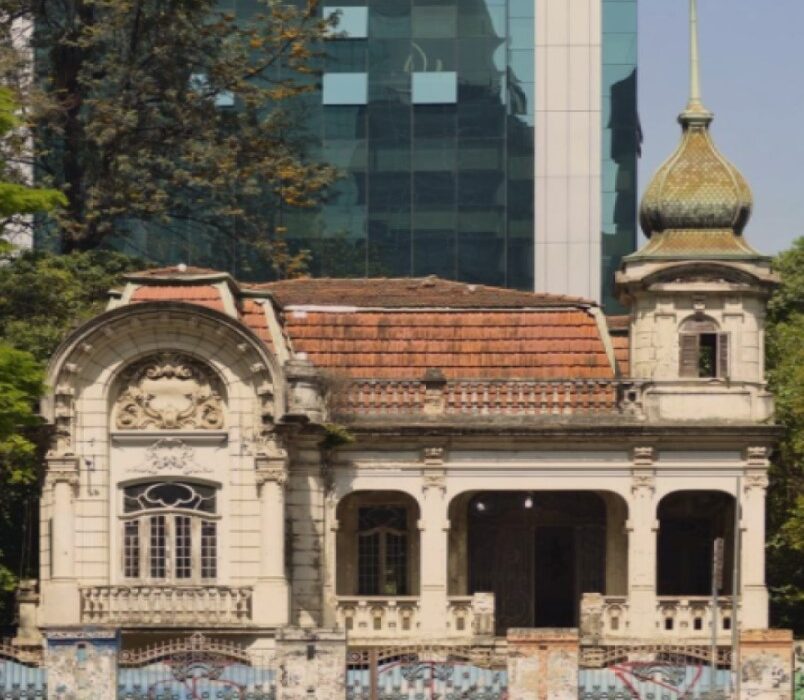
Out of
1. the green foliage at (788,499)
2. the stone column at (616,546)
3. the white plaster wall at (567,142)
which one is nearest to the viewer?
the stone column at (616,546)

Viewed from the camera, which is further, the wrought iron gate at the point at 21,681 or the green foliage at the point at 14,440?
the green foliage at the point at 14,440

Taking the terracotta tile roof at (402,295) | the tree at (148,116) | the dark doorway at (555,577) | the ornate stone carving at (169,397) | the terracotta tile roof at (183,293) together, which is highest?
the tree at (148,116)

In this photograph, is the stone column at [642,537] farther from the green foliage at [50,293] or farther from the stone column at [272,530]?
the green foliage at [50,293]

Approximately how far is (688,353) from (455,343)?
4.38m

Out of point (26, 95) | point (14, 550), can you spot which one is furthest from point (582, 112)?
point (14, 550)

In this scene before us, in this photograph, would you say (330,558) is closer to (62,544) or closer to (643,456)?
(62,544)

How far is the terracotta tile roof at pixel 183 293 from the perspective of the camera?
6125cm

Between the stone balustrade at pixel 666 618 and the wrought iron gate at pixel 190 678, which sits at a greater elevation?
the stone balustrade at pixel 666 618

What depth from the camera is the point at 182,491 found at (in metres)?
60.6

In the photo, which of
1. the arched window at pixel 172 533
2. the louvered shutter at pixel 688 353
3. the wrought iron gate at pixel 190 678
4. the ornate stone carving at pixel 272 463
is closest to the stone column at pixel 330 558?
the ornate stone carving at pixel 272 463

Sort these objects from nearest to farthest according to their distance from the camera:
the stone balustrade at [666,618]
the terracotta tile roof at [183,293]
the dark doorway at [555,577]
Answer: the terracotta tile roof at [183,293]
the stone balustrade at [666,618]
the dark doorway at [555,577]

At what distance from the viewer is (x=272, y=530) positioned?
60094 mm

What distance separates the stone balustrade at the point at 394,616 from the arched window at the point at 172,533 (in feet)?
9.50

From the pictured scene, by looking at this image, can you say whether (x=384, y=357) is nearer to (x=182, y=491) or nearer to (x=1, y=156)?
(x=182, y=491)
